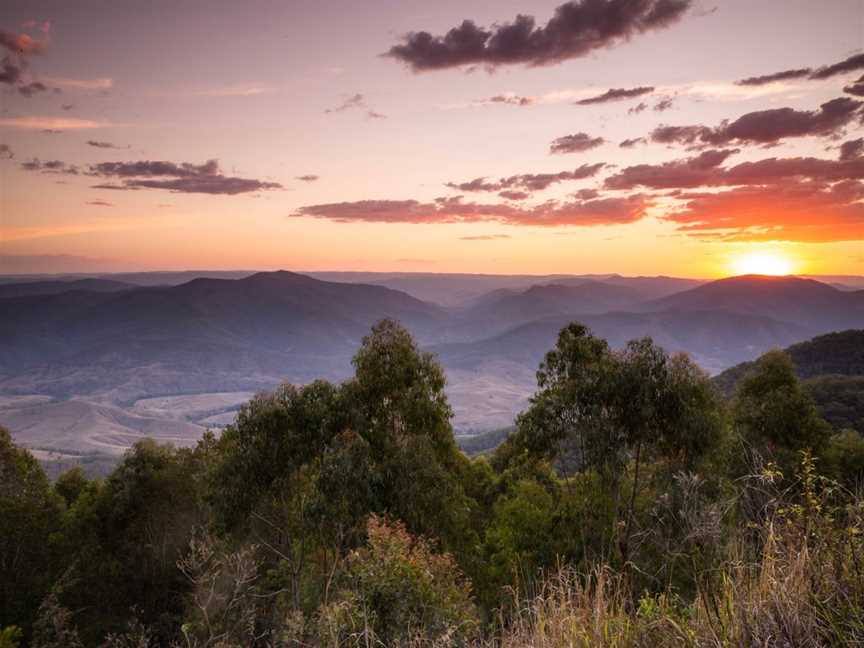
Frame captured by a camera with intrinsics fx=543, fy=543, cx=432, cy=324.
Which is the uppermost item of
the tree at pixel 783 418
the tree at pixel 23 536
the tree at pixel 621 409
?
the tree at pixel 621 409

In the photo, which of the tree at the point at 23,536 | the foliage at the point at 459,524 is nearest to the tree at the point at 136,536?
the foliage at the point at 459,524

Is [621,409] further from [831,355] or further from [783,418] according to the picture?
[831,355]

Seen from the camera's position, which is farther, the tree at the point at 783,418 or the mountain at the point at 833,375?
the mountain at the point at 833,375

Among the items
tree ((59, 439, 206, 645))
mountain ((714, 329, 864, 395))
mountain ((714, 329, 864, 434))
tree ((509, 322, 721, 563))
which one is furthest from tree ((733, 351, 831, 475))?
mountain ((714, 329, 864, 395))

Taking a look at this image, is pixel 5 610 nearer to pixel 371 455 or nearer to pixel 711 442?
pixel 371 455

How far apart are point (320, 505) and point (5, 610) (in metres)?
18.3

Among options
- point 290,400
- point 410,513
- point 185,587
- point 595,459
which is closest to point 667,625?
point 410,513

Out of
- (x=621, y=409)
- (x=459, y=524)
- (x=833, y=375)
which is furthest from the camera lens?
(x=833, y=375)

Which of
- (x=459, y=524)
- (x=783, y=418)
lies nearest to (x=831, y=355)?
(x=783, y=418)

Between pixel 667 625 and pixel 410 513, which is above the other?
pixel 667 625

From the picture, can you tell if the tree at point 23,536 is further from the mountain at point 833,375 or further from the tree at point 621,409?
the mountain at point 833,375

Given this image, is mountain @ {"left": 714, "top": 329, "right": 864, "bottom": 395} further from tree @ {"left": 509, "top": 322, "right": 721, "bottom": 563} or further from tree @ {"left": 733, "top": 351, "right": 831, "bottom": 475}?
tree @ {"left": 509, "top": 322, "right": 721, "bottom": 563}

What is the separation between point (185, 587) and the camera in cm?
2786

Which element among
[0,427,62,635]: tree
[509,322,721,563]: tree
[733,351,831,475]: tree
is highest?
[509,322,721,563]: tree
